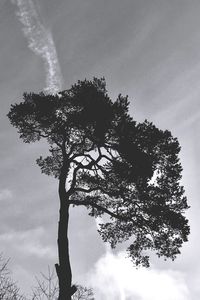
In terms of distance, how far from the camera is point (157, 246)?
823 inches

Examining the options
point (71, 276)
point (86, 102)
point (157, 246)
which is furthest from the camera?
point (157, 246)

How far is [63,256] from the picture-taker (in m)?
17.9

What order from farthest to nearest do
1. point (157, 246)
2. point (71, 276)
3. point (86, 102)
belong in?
point (157, 246)
point (86, 102)
point (71, 276)

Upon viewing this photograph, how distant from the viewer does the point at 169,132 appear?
20969mm

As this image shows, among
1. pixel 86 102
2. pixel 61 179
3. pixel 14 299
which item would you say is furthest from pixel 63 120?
pixel 14 299

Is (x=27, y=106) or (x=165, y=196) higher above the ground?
(x=27, y=106)

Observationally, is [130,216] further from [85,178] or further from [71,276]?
[71,276]

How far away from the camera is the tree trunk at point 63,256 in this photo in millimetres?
16891

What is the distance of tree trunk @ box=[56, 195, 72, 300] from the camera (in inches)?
665

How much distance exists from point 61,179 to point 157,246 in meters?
5.86

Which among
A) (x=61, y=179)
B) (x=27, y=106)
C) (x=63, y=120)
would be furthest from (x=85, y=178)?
(x=27, y=106)

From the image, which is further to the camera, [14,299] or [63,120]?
[14,299]

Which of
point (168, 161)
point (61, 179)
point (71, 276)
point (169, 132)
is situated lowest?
point (71, 276)

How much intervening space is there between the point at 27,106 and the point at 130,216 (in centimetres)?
740
